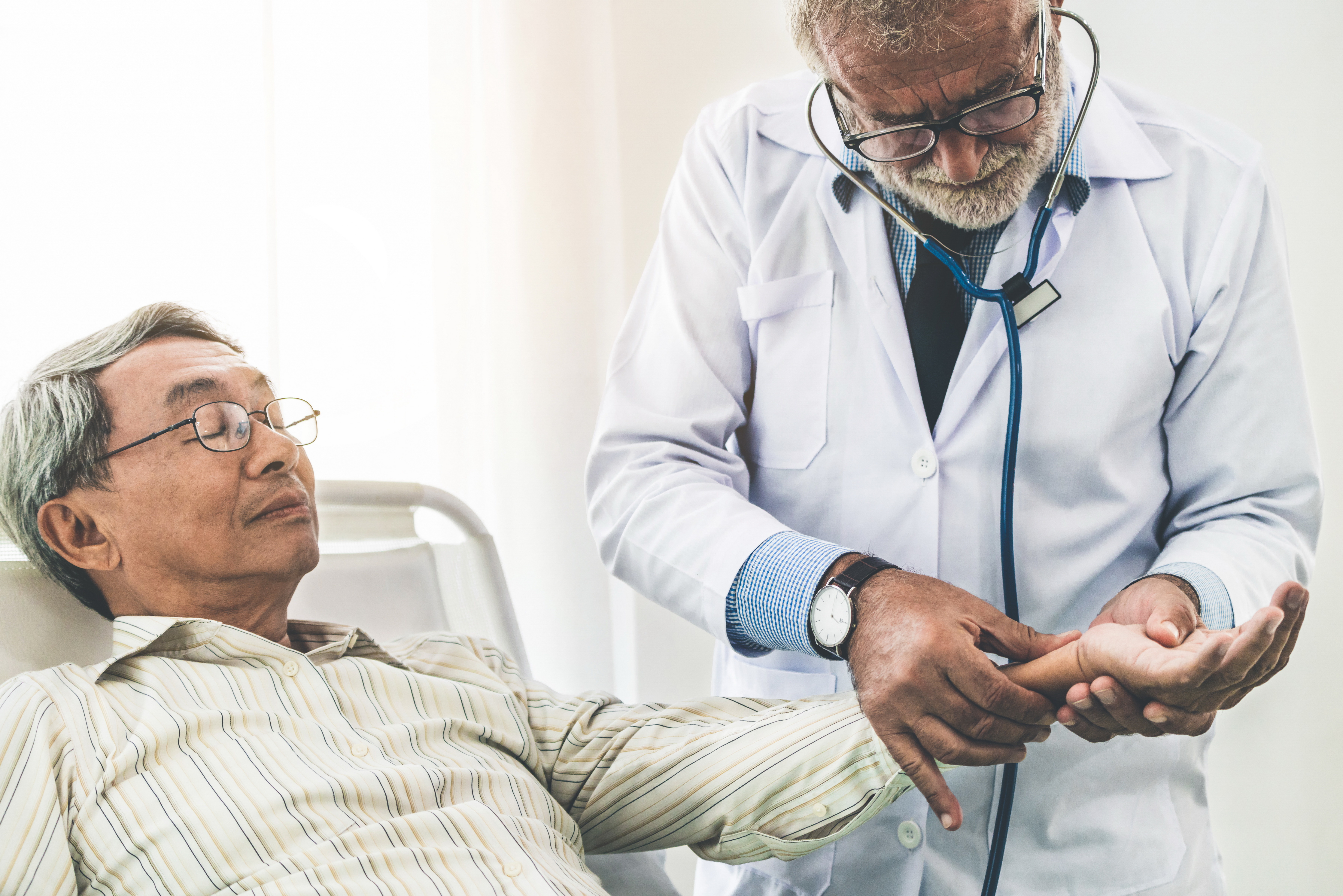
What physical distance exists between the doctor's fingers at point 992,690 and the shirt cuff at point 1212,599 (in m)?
0.23

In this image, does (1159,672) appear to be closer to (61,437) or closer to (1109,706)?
(1109,706)

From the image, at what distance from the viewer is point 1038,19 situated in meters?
1.12

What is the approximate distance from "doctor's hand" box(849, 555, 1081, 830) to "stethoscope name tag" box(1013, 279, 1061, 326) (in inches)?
14.4

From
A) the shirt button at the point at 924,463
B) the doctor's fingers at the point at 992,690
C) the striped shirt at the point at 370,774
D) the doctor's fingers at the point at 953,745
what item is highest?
the shirt button at the point at 924,463

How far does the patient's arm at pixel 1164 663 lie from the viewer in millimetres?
852

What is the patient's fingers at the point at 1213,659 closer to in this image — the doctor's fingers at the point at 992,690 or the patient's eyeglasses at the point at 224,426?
the doctor's fingers at the point at 992,690

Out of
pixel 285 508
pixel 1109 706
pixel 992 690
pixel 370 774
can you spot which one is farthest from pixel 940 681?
pixel 285 508

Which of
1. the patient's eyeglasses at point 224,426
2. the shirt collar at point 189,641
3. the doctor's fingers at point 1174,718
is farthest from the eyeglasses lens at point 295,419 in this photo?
the doctor's fingers at point 1174,718

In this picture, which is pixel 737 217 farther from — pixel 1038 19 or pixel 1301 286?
pixel 1301 286

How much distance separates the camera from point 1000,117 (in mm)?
1154

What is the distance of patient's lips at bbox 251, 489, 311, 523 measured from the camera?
4.29 feet

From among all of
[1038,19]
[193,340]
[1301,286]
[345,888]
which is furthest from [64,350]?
[1301,286]

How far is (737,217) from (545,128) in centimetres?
110

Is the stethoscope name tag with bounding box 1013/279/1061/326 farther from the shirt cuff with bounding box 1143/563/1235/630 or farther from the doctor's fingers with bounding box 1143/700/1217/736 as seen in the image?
the doctor's fingers with bounding box 1143/700/1217/736
